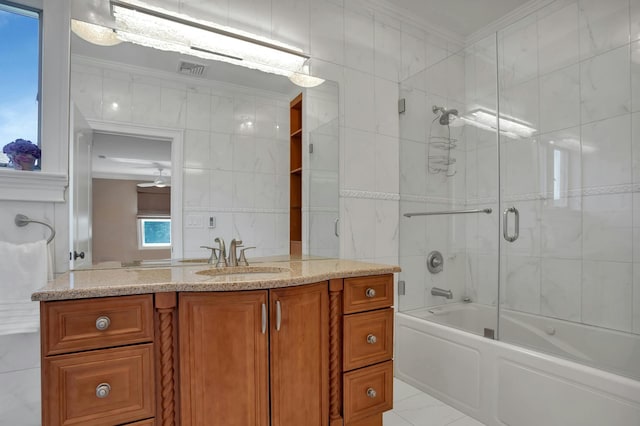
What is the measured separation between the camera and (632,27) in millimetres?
1844

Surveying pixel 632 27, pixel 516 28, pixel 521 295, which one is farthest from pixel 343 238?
pixel 632 27

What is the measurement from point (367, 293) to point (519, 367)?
2.81ft

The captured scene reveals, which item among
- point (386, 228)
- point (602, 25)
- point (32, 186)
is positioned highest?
point (602, 25)

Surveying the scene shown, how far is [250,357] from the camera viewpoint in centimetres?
124

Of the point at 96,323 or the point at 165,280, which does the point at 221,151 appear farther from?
the point at 96,323

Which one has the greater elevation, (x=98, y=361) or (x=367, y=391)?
(x=98, y=361)

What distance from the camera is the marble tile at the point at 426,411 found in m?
1.83

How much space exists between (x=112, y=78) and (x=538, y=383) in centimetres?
246

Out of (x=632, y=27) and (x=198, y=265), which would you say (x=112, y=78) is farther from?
(x=632, y=27)

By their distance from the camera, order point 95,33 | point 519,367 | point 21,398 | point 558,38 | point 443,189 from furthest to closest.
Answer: point 443,189 < point 558,38 < point 519,367 < point 95,33 < point 21,398

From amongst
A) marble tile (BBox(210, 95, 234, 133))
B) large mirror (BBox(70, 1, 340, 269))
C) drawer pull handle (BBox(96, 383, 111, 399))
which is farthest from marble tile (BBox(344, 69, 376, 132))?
drawer pull handle (BBox(96, 383, 111, 399))

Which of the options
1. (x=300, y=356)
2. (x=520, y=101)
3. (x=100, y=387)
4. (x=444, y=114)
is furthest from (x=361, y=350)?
(x=520, y=101)

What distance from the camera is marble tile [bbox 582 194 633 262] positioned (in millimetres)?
1835

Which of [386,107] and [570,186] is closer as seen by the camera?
[570,186]
